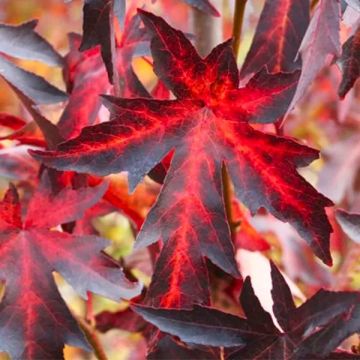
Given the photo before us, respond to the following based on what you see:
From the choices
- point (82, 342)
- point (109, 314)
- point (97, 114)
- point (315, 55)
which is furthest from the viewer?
point (109, 314)

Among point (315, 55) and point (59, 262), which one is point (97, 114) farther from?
point (315, 55)

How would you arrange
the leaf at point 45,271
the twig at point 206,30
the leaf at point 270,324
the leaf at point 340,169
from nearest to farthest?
the leaf at point 270,324 → the leaf at point 45,271 → the twig at point 206,30 → the leaf at point 340,169

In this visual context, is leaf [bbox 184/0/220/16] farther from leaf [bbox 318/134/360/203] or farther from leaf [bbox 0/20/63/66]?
leaf [bbox 318/134/360/203]

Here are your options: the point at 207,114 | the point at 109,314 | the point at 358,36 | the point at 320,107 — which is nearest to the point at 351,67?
the point at 358,36

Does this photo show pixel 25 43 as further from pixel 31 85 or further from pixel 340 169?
pixel 340 169

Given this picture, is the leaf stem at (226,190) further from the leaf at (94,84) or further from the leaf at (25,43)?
the leaf at (25,43)

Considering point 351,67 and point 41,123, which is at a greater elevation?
point 351,67

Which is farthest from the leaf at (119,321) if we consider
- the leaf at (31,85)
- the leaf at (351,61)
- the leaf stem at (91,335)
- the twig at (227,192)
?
the leaf at (351,61)

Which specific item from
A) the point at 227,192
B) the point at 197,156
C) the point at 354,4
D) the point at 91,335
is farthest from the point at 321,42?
the point at 91,335
